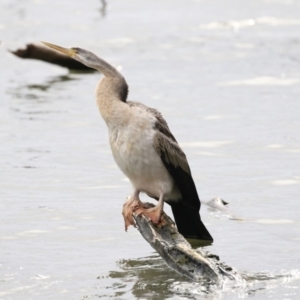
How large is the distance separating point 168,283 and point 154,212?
0.52 metres

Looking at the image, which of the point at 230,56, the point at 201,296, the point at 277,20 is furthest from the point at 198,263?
the point at 277,20

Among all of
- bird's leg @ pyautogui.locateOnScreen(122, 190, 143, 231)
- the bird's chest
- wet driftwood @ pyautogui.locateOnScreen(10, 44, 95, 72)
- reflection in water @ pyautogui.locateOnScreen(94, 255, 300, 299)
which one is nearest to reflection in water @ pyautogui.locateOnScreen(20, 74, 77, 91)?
wet driftwood @ pyautogui.locateOnScreen(10, 44, 95, 72)

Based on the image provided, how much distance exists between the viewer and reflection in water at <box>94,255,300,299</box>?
7.16 m

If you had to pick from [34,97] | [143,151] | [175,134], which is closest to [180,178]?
[143,151]

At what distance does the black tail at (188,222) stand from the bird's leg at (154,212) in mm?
351

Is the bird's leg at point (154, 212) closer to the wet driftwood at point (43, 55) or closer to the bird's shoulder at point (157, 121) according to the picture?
the bird's shoulder at point (157, 121)

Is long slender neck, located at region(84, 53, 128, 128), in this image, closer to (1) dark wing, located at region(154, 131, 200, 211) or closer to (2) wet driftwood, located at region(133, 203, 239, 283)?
(1) dark wing, located at region(154, 131, 200, 211)

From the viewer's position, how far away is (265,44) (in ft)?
61.3

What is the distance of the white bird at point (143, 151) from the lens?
24.8 ft

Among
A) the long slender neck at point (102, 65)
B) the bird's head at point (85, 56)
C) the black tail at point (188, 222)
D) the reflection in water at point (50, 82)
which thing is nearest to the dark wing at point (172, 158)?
the black tail at point (188, 222)

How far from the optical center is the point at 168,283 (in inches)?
300

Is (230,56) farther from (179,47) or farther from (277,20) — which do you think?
(277,20)

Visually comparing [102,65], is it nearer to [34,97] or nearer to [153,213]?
[153,213]

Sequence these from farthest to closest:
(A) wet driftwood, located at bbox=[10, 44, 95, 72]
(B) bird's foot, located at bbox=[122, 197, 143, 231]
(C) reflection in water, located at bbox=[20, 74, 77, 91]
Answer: (A) wet driftwood, located at bbox=[10, 44, 95, 72] < (C) reflection in water, located at bbox=[20, 74, 77, 91] < (B) bird's foot, located at bbox=[122, 197, 143, 231]
